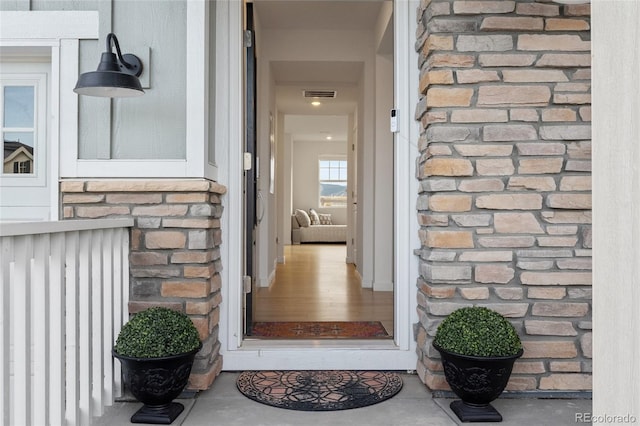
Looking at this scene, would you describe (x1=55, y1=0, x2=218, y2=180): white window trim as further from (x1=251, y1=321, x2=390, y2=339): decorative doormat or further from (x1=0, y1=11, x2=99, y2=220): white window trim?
(x1=251, y1=321, x2=390, y2=339): decorative doormat

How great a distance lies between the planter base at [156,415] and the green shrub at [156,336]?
0.92 feet

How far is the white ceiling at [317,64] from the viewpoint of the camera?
4.70m

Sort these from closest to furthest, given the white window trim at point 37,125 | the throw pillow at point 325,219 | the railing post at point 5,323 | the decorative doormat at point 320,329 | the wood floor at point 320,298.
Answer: the railing post at point 5,323 < the white window trim at point 37,125 < the decorative doormat at point 320,329 < the wood floor at point 320,298 < the throw pillow at point 325,219

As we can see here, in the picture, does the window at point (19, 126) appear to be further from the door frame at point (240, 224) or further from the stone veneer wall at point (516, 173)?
the stone veneer wall at point (516, 173)

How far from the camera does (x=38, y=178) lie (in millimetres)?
2656

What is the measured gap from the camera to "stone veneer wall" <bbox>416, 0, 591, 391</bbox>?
2416 millimetres

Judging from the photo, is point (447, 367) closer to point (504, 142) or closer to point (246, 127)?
point (504, 142)

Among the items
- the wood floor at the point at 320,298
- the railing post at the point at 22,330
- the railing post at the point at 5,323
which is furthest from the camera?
the wood floor at the point at 320,298

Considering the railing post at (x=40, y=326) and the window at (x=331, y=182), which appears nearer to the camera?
the railing post at (x=40, y=326)

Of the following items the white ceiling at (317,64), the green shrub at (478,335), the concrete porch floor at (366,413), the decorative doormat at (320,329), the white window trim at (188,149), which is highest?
the white ceiling at (317,64)

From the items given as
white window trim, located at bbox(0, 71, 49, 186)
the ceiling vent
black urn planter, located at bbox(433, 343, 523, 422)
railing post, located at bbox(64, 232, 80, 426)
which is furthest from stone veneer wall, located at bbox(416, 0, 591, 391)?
the ceiling vent

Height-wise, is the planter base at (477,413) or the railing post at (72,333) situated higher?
the railing post at (72,333)

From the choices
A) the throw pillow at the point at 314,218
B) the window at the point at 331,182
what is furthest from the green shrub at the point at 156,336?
the window at the point at 331,182

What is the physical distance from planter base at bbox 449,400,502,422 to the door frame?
0.55 meters
